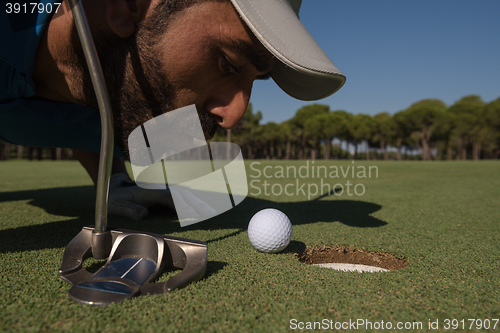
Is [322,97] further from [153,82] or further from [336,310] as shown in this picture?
[336,310]

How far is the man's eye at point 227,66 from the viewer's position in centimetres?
Result: 166

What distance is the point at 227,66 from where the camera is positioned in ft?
5.53

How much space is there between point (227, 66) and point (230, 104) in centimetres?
23

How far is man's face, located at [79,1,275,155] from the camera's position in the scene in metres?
1.54

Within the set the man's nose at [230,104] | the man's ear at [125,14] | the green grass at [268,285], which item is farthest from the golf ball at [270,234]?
the man's ear at [125,14]

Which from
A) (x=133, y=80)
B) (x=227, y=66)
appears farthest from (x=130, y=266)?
(x=227, y=66)

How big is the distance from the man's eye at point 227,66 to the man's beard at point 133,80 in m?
0.30

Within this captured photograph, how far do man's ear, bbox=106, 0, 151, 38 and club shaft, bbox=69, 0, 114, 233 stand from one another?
0.94ft

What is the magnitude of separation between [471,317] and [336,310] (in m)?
0.52

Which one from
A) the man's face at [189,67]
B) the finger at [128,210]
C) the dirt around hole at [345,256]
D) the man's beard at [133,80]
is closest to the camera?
the man's face at [189,67]

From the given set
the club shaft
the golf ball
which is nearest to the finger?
the golf ball

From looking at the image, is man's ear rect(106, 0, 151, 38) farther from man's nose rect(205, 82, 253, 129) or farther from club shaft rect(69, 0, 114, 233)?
man's nose rect(205, 82, 253, 129)

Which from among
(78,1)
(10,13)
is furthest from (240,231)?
(10,13)

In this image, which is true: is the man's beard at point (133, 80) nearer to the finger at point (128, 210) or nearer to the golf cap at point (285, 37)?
the golf cap at point (285, 37)
